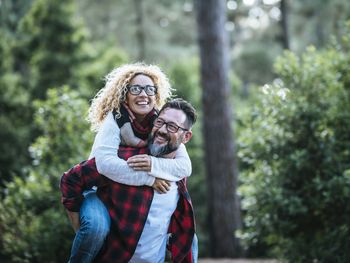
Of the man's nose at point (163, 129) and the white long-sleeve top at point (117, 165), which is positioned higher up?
the man's nose at point (163, 129)

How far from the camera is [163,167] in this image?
3.72 m

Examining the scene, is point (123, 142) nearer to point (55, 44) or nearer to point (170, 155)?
point (170, 155)

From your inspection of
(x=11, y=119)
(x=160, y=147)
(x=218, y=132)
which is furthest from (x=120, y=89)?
(x=11, y=119)

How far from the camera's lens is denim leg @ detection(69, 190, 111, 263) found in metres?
3.55

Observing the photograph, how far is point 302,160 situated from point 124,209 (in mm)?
3330

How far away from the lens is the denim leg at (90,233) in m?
3.55

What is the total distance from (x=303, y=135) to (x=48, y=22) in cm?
936

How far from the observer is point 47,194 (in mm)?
7168

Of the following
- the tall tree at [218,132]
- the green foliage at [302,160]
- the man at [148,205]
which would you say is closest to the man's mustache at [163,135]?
the man at [148,205]

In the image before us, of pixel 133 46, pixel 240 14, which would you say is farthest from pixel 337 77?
pixel 133 46

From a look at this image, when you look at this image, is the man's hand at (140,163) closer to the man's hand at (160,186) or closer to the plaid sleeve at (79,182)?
the man's hand at (160,186)

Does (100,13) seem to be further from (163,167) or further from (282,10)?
(163,167)

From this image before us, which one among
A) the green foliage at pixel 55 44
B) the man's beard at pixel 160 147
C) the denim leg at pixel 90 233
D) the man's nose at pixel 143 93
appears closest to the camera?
the denim leg at pixel 90 233

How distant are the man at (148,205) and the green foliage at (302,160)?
275cm
